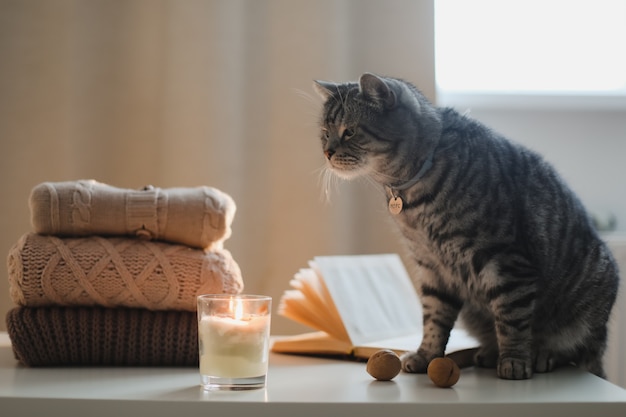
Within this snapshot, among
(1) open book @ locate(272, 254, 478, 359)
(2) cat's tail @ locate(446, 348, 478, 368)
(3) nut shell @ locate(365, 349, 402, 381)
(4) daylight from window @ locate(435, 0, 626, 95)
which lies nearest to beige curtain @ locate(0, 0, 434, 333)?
(4) daylight from window @ locate(435, 0, 626, 95)

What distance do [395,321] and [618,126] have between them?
3.28 ft

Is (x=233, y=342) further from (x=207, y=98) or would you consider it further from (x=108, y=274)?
(x=207, y=98)

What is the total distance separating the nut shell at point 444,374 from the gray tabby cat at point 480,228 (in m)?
0.11

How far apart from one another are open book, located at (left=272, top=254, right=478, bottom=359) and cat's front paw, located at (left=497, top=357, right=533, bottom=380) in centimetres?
17

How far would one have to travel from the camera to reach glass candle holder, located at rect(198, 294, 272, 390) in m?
0.76

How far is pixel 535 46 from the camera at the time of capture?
180 cm

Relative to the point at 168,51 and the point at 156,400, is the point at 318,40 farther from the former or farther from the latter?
the point at 156,400

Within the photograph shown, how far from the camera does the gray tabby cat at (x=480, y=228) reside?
34.8 inches

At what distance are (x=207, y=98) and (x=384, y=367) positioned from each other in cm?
91

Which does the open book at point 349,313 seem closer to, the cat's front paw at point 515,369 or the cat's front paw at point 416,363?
the cat's front paw at point 416,363

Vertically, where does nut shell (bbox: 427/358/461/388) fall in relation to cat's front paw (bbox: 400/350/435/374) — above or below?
above

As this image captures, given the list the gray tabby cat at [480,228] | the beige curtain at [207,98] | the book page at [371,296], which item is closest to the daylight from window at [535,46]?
the beige curtain at [207,98]

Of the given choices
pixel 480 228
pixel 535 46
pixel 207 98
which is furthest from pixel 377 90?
pixel 535 46

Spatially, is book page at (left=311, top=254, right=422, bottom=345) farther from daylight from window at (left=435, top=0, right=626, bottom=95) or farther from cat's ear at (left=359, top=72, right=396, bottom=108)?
daylight from window at (left=435, top=0, right=626, bottom=95)
